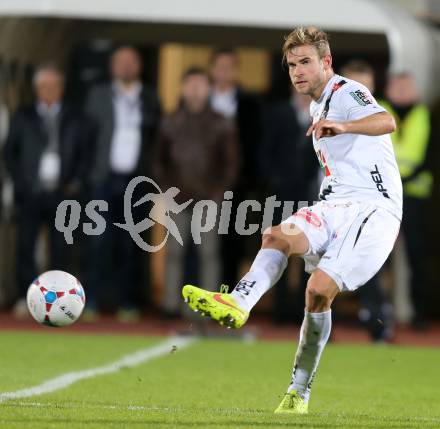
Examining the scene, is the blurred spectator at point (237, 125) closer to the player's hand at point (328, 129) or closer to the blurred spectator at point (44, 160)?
the blurred spectator at point (44, 160)

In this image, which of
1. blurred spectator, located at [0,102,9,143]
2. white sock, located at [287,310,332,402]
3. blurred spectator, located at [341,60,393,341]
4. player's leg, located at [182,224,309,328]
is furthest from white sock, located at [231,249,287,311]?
blurred spectator, located at [0,102,9,143]

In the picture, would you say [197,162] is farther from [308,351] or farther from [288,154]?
[308,351]

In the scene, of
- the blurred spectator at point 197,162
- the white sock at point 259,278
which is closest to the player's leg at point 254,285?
the white sock at point 259,278

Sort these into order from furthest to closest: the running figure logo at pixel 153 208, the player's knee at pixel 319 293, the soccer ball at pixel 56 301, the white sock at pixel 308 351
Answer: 1. the running figure logo at pixel 153 208
2. the soccer ball at pixel 56 301
3. the white sock at pixel 308 351
4. the player's knee at pixel 319 293

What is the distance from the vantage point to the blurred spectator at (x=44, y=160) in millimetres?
13992

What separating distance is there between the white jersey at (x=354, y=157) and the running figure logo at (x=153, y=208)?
621cm

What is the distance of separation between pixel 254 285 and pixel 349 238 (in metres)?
0.66

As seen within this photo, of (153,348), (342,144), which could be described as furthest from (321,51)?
(153,348)

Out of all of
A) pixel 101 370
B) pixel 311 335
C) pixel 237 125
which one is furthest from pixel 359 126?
pixel 237 125

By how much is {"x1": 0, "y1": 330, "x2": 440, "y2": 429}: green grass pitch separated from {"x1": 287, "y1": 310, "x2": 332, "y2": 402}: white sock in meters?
0.18

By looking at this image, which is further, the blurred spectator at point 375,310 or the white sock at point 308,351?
the blurred spectator at point 375,310

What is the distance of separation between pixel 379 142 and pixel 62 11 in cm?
733

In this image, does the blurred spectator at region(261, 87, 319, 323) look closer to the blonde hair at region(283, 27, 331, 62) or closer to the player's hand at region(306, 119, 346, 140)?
the blonde hair at region(283, 27, 331, 62)

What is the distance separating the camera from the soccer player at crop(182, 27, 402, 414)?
7172 millimetres
